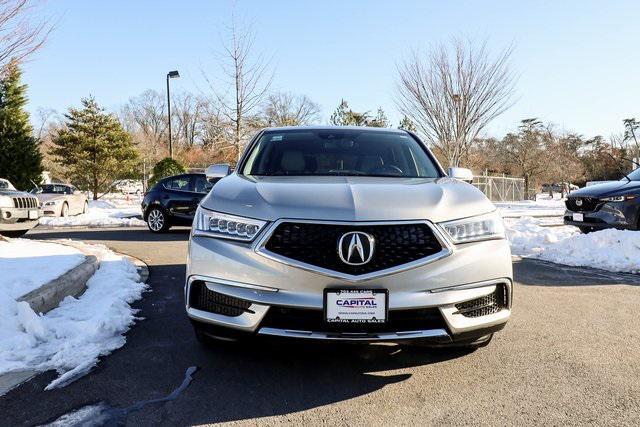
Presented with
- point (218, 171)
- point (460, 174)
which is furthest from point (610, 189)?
point (218, 171)

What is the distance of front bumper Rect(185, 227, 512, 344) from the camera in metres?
2.61

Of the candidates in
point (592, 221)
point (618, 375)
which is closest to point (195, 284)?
point (618, 375)

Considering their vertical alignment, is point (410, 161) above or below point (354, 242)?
above

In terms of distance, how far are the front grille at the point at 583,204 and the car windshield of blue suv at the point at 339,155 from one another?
19.6ft

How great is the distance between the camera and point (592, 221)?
8914 mm

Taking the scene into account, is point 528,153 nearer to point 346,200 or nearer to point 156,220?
point 156,220

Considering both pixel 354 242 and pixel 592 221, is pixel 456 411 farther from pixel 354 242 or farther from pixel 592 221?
pixel 592 221

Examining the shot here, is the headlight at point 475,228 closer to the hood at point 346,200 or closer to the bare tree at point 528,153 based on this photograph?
the hood at point 346,200

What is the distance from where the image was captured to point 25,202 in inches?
390

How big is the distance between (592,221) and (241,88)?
14.1 meters

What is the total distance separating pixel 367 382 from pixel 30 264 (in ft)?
14.2

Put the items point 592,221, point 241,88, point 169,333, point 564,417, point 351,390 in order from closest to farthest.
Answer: point 564,417, point 351,390, point 169,333, point 592,221, point 241,88

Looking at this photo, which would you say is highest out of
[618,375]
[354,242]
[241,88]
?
[241,88]

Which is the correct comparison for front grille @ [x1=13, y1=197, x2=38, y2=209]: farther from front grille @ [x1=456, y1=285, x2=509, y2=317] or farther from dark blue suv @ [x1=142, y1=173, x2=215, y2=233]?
front grille @ [x1=456, y1=285, x2=509, y2=317]
